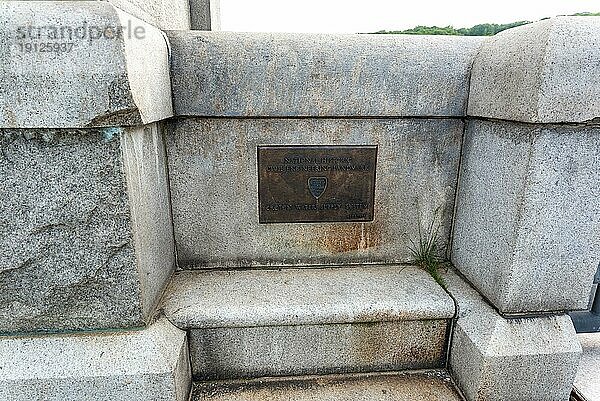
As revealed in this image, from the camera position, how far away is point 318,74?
7.57 ft

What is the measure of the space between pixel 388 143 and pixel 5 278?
6.85ft

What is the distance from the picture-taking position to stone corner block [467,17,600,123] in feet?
5.80

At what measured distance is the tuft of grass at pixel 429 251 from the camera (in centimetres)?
269

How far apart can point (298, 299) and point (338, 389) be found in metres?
0.55

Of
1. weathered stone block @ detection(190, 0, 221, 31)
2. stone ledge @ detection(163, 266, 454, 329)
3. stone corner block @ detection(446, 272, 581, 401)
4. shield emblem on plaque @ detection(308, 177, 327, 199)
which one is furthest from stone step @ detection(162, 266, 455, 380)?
weathered stone block @ detection(190, 0, 221, 31)

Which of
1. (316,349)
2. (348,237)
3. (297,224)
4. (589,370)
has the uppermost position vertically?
(297,224)

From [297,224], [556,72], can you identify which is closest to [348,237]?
[297,224]

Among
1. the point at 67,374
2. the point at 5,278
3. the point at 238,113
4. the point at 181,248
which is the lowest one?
the point at 67,374

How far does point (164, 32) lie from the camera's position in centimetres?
225

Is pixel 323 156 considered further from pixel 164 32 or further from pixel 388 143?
pixel 164 32

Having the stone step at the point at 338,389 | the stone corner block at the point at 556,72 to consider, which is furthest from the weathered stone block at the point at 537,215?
the stone step at the point at 338,389

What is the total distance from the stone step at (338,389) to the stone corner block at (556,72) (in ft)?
4.99

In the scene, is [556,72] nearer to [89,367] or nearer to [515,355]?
[515,355]

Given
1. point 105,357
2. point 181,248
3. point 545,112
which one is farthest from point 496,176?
point 105,357
